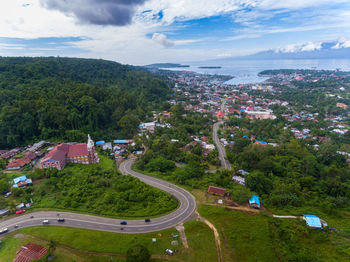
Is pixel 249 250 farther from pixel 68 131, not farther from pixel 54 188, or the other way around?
pixel 68 131

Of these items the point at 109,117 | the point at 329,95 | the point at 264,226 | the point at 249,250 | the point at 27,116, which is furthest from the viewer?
the point at 329,95

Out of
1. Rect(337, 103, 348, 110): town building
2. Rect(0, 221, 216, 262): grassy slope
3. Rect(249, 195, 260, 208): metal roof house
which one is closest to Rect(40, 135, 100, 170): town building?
Rect(0, 221, 216, 262): grassy slope

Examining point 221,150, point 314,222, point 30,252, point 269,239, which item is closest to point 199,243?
point 269,239

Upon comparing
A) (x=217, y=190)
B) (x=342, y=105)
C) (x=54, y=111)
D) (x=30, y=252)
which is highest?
(x=54, y=111)

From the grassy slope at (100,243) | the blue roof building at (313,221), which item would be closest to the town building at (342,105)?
the blue roof building at (313,221)

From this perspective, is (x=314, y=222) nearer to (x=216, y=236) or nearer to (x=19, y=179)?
(x=216, y=236)

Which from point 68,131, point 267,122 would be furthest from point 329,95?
point 68,131
